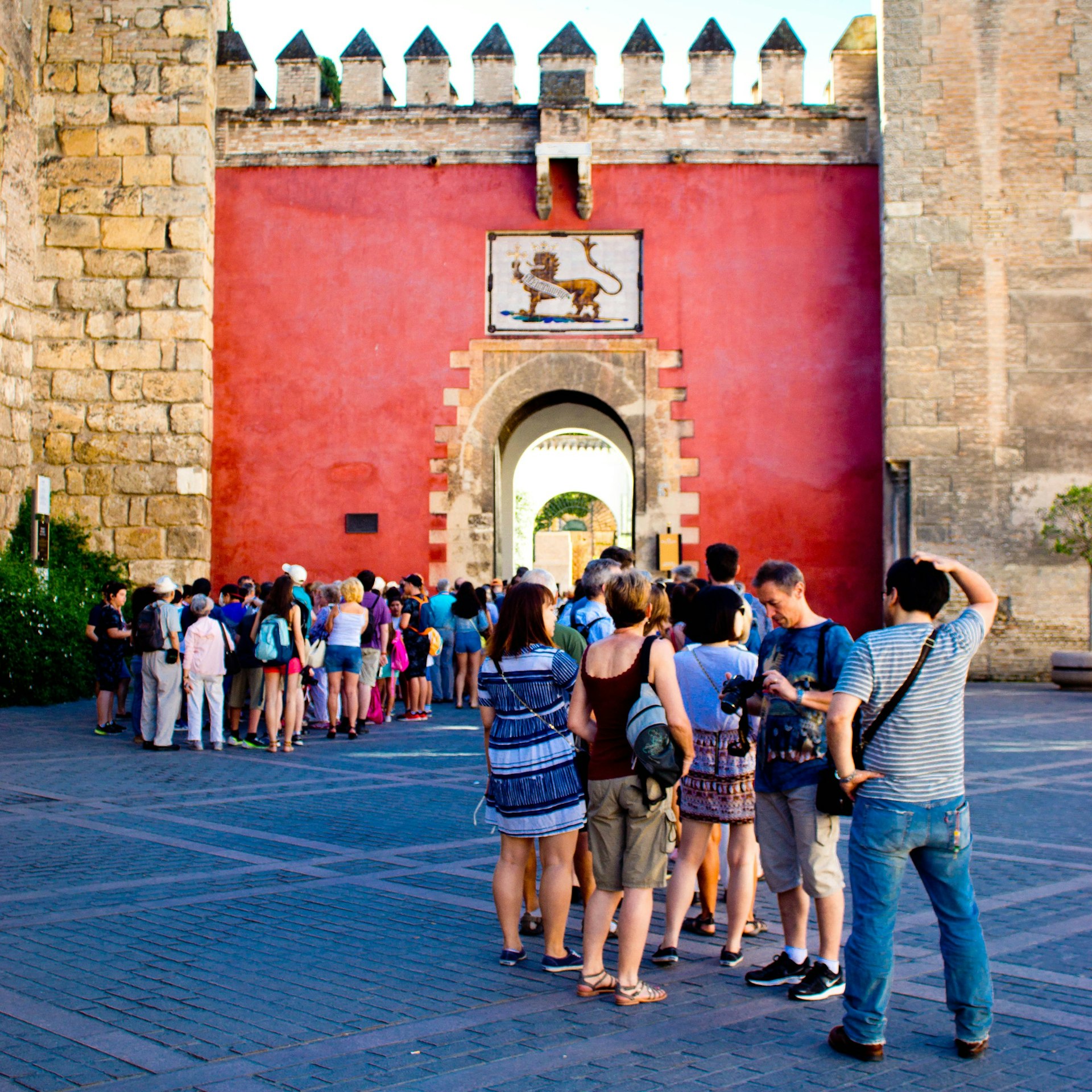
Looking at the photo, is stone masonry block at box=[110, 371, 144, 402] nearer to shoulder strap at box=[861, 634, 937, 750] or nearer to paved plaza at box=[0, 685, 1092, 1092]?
paved plaza at box=[0, 685, 1092, 1092]

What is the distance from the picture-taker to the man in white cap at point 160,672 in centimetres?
1075

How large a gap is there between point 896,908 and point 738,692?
915mm

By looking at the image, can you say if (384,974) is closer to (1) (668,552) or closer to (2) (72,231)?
(1) (668,552)

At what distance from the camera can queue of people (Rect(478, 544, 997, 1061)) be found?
3.67 metres

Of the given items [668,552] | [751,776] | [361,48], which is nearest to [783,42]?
[361,48]

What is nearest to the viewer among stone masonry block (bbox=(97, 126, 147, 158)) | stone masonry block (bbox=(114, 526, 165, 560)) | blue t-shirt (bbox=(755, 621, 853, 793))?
blue t-shirt (bbox=(755, 621, 853, 793))

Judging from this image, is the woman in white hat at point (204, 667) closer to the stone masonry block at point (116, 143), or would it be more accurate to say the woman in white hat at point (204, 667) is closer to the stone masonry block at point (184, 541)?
the stone masonry block at point (184, 541)

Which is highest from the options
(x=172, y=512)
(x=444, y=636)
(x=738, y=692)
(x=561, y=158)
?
(x=561, y=158)

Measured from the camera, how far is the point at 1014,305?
636 inches

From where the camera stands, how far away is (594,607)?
5.89 metres

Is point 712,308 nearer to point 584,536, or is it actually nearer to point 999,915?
point 999,915

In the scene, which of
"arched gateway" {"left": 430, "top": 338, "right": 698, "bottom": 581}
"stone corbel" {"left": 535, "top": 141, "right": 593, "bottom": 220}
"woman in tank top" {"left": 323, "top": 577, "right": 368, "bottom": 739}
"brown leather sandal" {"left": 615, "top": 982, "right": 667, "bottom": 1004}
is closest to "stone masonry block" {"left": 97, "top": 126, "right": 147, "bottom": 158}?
"arched gateway" {"left": 430, "top": 338, "right": 698, "bottom": 581}

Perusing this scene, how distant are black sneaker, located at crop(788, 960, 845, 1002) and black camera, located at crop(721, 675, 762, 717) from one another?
2.82 feet

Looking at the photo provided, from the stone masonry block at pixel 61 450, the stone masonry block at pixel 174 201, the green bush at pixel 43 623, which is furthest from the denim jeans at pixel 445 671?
the stone masonry block at pixel 174 201
